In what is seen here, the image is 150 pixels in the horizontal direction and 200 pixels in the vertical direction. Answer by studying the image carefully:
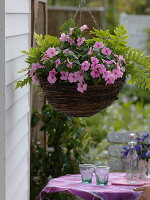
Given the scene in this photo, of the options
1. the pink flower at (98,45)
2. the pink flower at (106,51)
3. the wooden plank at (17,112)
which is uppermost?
the pink flower at (98,45)

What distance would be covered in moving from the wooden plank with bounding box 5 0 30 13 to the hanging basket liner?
17.3 inches

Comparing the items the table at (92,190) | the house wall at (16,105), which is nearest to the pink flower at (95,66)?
the house wall at (16,105)

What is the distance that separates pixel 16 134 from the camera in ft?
12.3

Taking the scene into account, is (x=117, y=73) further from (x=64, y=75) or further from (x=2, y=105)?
(x=2, y=105)

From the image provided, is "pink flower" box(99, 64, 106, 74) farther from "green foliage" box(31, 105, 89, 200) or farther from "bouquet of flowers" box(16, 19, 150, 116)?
"green foliage" box(31, 105, 89, 200)

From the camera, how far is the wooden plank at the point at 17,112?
3.44 metres

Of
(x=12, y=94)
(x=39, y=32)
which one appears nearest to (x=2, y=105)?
(x=12, y=94)

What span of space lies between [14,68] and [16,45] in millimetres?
129

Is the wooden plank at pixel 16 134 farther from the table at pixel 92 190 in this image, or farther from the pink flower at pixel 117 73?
the pink flower at pixel 117 73

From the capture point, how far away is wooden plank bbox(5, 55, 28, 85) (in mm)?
3408

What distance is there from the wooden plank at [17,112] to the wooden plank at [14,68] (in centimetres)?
15

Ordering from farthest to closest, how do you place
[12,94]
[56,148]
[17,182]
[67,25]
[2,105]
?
[56,148] < [67,25] < [17,182] < [12,94] < [2,105]

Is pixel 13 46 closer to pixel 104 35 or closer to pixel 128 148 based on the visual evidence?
pixel 104 35

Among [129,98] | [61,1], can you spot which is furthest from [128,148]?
[61,1]
